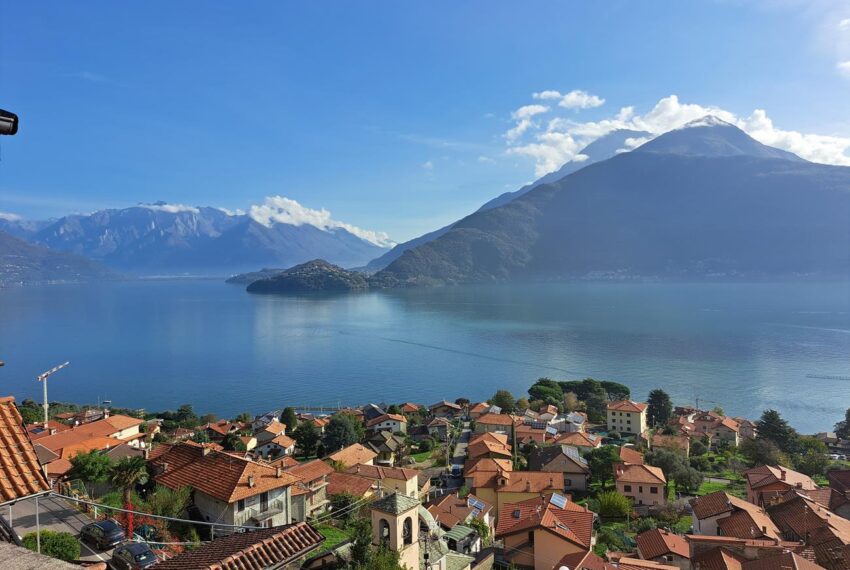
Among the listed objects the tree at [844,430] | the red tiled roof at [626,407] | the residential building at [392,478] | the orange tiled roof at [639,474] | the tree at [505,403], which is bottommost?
the tree at [844,430]

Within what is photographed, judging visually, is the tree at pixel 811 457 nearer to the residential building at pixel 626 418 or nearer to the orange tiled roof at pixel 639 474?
the residential building at pixel 626 418

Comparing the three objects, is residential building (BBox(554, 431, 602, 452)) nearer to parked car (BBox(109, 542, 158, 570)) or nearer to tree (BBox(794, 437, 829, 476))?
tree (BBox(794, 437, 829, 476))

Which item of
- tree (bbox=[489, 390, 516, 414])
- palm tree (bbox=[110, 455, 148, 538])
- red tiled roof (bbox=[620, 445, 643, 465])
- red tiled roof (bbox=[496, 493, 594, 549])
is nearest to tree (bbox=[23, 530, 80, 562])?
palm tree (bbox=[110, 455, 148, 538])

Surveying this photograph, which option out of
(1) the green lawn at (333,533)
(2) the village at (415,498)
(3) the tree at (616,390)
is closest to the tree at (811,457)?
(2) the village at (415,498)

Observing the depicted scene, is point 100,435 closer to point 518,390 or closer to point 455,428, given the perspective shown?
point 455,428

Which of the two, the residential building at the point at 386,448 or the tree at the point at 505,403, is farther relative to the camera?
the tree at the point at 505,403

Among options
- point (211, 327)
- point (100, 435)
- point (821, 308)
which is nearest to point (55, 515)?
point (100, 435)

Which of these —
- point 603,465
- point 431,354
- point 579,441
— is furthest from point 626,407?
point 431,354

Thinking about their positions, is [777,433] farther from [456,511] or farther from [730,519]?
[456,511]
